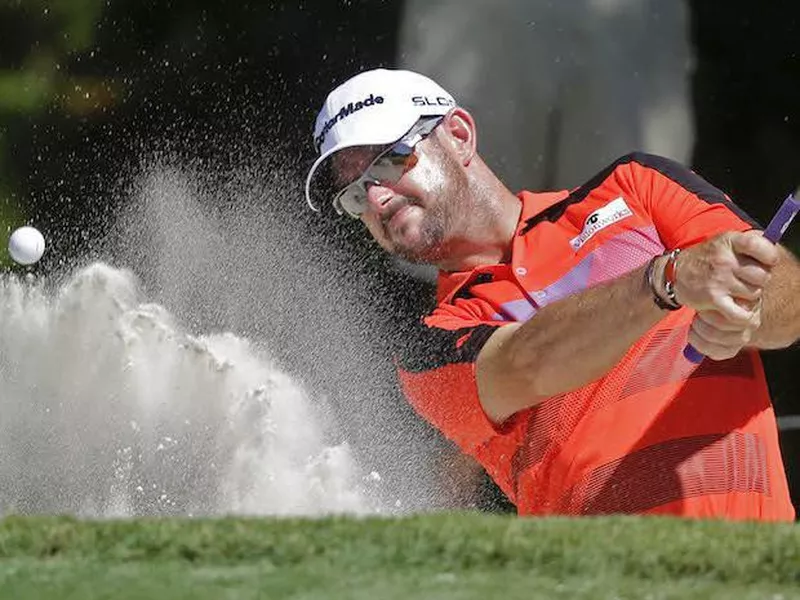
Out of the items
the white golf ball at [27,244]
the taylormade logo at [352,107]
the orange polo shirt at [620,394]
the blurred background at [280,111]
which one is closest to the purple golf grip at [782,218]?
the orange polo shirt at [620,394]

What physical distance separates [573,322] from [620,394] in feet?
1.04

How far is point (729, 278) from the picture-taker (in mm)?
2238

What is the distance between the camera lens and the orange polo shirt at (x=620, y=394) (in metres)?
2.74

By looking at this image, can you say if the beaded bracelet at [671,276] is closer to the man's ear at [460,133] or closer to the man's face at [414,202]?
the man's face at [414,202]

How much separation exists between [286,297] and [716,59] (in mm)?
1436

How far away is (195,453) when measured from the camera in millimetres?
4324

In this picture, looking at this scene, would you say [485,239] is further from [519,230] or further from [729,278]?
[729,278]

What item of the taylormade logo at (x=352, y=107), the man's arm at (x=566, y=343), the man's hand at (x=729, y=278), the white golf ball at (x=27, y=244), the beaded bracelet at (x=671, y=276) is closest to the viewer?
the man's hand at (x=729, y=278)

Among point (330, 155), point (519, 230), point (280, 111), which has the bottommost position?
point (519, 230)

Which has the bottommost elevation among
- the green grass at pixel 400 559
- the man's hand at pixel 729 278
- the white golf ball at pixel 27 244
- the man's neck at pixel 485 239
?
the green grass at pixel 400 559

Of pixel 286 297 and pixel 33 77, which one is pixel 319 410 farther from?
pixel 33 77

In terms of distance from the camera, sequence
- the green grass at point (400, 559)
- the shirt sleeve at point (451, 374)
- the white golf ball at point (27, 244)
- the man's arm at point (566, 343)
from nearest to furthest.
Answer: the green grass at point (400, 559)
the man's arm at point (566, 343)
the shirt sleeve at point (451, 374)
the white golf ball at point (27, 244)

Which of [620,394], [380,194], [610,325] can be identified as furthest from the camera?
[380,194]

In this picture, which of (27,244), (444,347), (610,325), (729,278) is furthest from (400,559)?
(27,244)
